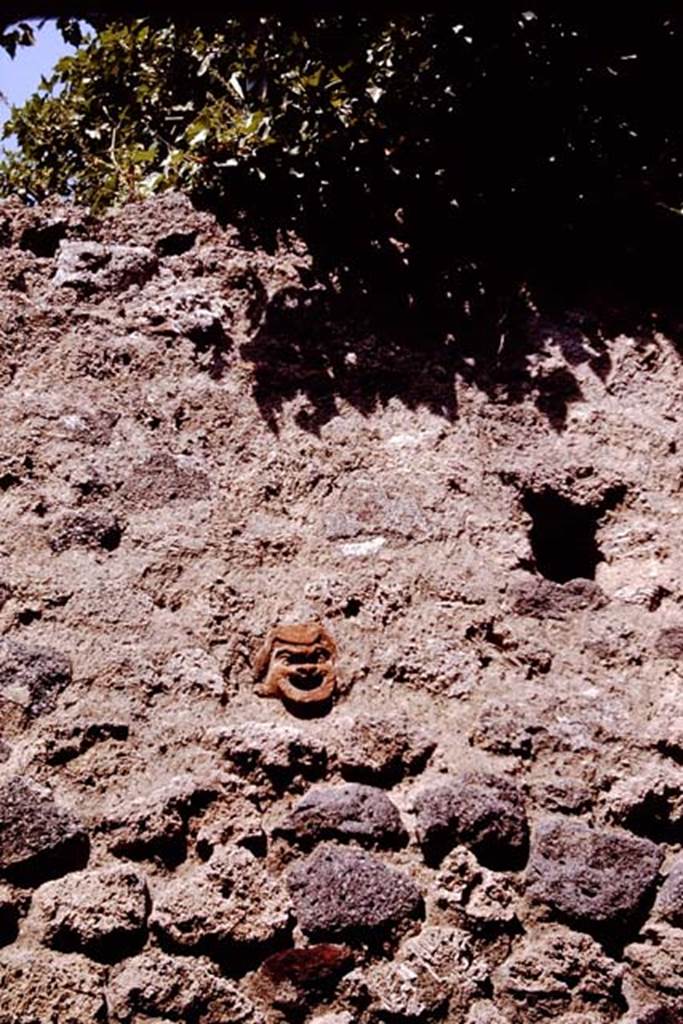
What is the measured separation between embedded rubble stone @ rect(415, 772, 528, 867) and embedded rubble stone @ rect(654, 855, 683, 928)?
0.26m

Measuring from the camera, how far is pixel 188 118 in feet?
11.9

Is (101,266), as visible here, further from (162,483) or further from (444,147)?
(444,147)

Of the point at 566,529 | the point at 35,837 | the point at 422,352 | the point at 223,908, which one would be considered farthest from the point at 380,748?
the point at 422,352

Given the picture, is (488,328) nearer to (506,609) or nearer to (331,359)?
(331,359)

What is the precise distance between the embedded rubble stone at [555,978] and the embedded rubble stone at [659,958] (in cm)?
4

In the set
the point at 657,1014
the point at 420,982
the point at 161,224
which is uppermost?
the point at 161,224

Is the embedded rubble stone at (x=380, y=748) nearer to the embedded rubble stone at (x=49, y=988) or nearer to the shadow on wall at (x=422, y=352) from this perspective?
the embedded rubble stone at (x=49, y=988)

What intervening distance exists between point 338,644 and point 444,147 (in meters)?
1.56

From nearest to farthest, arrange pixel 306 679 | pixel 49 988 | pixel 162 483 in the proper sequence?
pixel 49 988 < pixel 306 679 < pixel 162 483

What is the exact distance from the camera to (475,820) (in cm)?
203

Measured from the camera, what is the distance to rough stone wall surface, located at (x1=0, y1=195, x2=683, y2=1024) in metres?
1.85

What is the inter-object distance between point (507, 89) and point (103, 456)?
5.33ft

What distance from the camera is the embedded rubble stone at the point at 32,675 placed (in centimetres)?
208

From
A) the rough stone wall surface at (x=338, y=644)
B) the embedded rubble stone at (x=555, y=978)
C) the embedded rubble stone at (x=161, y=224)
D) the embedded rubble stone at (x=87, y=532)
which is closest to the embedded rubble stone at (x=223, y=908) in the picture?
the rough stone wall surface at (x=338, y=644)
